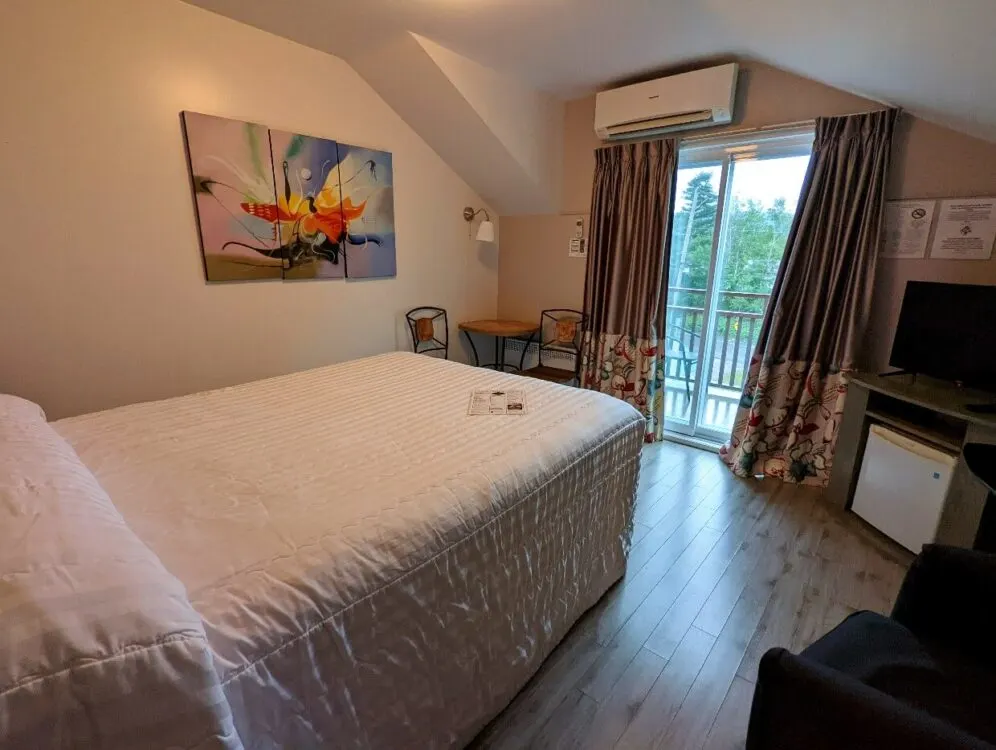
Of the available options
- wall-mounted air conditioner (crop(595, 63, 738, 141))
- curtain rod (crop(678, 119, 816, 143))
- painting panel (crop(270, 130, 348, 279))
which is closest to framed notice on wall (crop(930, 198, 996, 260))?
curtain rod (crop(678, 119, 816, 143))

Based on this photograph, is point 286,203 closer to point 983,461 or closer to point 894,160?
point 894,160

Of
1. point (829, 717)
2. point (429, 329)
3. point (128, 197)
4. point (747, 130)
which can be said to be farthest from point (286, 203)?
point (829, 717)

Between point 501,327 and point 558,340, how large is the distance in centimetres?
49

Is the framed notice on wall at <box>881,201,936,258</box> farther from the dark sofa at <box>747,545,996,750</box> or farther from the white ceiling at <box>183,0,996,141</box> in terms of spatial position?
the dark sofa at <box>747,545,996,750</box>

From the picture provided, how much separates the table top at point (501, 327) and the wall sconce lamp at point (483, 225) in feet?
2.29

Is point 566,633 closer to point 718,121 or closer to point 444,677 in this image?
point 444,677

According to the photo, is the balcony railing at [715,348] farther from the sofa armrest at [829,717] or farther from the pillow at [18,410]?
the pillow at [18,410]

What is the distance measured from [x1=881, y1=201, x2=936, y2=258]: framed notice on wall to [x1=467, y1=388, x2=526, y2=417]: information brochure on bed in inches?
89.4

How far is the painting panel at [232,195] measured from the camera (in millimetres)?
2383

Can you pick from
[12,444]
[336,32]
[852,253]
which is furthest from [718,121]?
[12,444]

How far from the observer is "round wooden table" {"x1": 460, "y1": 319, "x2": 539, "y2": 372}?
3.72 meters

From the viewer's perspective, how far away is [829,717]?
756mm

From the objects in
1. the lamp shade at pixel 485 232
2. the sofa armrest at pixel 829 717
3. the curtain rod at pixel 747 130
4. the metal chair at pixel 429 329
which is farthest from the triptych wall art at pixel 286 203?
the sofa armrest at pixel 829 717

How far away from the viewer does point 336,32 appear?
2604 millimetres
